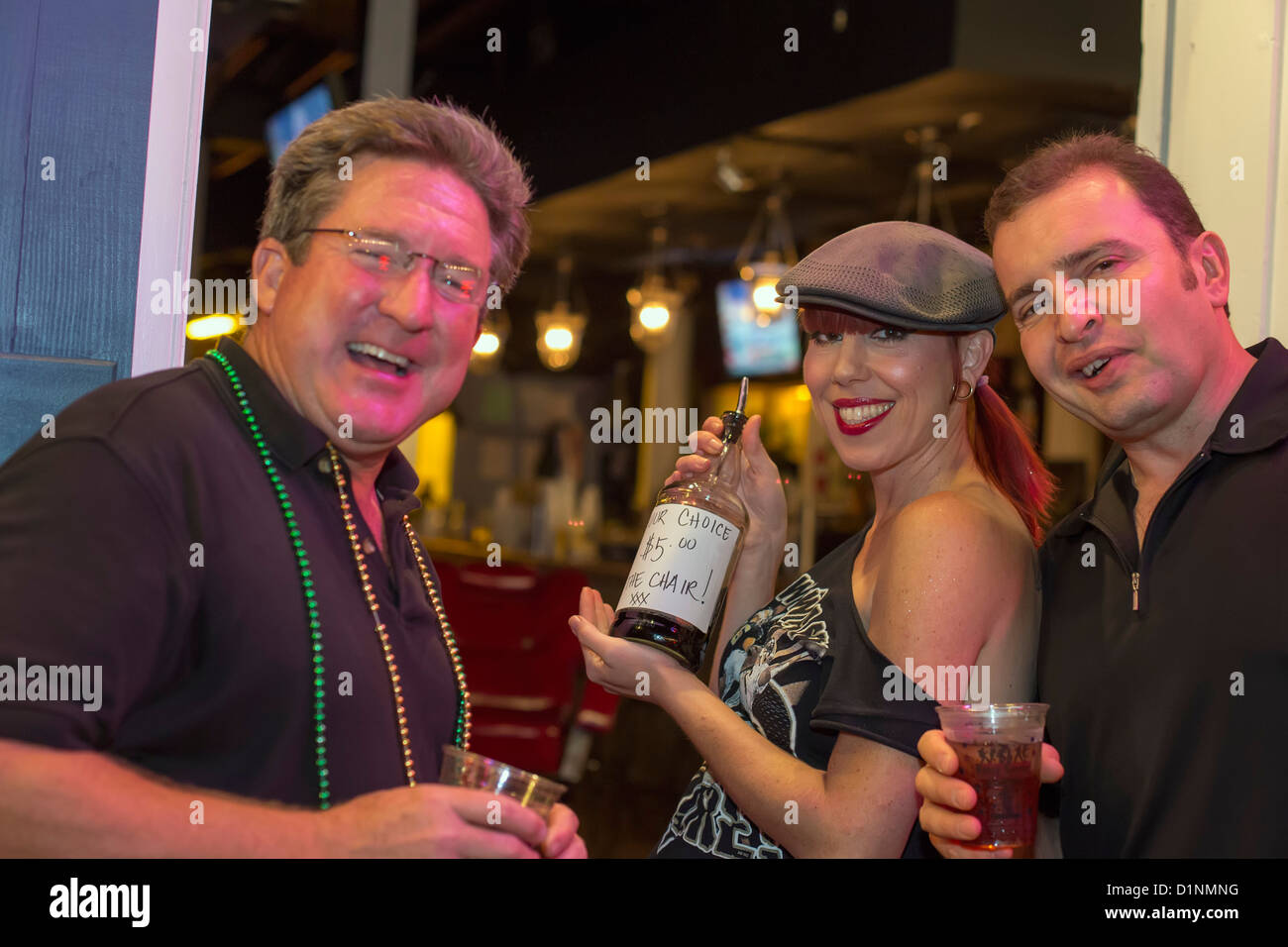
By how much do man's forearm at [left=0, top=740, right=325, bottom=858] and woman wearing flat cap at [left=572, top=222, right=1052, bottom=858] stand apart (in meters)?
0.66

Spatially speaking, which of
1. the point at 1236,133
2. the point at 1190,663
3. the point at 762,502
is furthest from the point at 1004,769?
the point at 1236,133

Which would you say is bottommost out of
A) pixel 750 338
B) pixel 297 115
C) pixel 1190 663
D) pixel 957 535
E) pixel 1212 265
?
pixel 1190 663

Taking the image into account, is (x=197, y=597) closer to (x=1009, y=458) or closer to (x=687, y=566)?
(x=687, y=566)

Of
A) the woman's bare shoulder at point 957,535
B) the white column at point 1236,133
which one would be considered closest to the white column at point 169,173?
the woman's bare shoulder at point 957,535

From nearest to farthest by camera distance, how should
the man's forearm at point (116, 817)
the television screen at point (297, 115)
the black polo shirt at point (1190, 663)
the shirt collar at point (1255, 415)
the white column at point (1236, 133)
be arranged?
the man's forearm at point (116, 817)
the black polo shirt at point (1190, 663)
the shirt collar at point (1255, 415)
the white column at point (1236, 133)
the television screen at point (297, 115)

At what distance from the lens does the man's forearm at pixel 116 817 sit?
1.01 metres

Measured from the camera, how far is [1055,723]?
1.59 m

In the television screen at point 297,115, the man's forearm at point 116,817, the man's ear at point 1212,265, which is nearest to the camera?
the man's forearm at point 116,817

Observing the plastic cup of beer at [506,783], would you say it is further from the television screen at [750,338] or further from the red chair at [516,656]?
the television screen at [750,338]

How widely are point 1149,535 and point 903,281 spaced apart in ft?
1.57

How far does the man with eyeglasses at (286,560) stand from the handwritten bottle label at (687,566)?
0.28 m

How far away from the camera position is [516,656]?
4.44m
